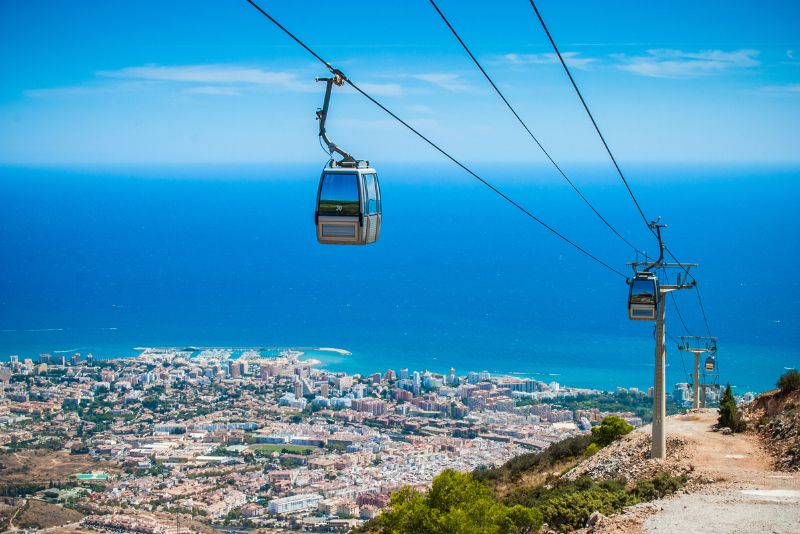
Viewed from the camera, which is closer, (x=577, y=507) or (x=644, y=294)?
(x=577, y=507)

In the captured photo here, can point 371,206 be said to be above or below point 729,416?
above

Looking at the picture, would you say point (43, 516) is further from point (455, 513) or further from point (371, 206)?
point (371, 206)

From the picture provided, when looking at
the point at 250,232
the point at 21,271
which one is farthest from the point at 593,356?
the point at 250,232

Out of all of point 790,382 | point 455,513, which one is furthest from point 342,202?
point 790,382

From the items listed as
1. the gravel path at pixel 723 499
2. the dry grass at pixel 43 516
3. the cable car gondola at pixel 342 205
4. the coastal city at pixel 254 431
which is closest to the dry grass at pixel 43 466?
the coastal city at pixel 254 431

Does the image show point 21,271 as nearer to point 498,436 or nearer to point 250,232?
point 250,232

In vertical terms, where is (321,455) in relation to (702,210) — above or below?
below
